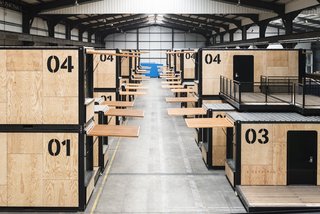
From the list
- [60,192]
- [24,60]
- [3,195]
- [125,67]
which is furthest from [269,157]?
[125,67]

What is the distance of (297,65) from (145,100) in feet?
82.9

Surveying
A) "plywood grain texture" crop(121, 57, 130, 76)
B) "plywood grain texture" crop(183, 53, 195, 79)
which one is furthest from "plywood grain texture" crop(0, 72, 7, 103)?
"plywood grain texture" crop(121, 57, 130, 76)

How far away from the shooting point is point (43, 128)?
1418 cm

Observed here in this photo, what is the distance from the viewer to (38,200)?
1443 centimetres

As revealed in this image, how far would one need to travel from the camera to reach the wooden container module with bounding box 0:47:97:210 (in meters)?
14.0

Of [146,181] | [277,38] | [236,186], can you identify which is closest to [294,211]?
[236,186]

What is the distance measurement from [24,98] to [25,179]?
8.45ft

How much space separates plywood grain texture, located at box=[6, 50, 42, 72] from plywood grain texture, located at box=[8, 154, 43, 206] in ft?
8.97

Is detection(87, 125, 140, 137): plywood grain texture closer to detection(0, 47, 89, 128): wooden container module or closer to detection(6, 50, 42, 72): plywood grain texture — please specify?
detection(0, 47, 89, 128): wooden container module

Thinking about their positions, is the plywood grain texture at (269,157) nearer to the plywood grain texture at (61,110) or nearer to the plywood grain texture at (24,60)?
the plywood grain texture at (61,110)

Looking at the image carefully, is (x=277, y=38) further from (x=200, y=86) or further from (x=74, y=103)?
(x=74, y=103)

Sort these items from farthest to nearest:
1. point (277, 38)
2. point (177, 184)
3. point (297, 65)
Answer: point (277, 38), point (297, 65), point (177, 184)

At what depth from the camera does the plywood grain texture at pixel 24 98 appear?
14031 mm

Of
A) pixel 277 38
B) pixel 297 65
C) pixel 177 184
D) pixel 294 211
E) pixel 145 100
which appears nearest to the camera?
pixel 294 211
